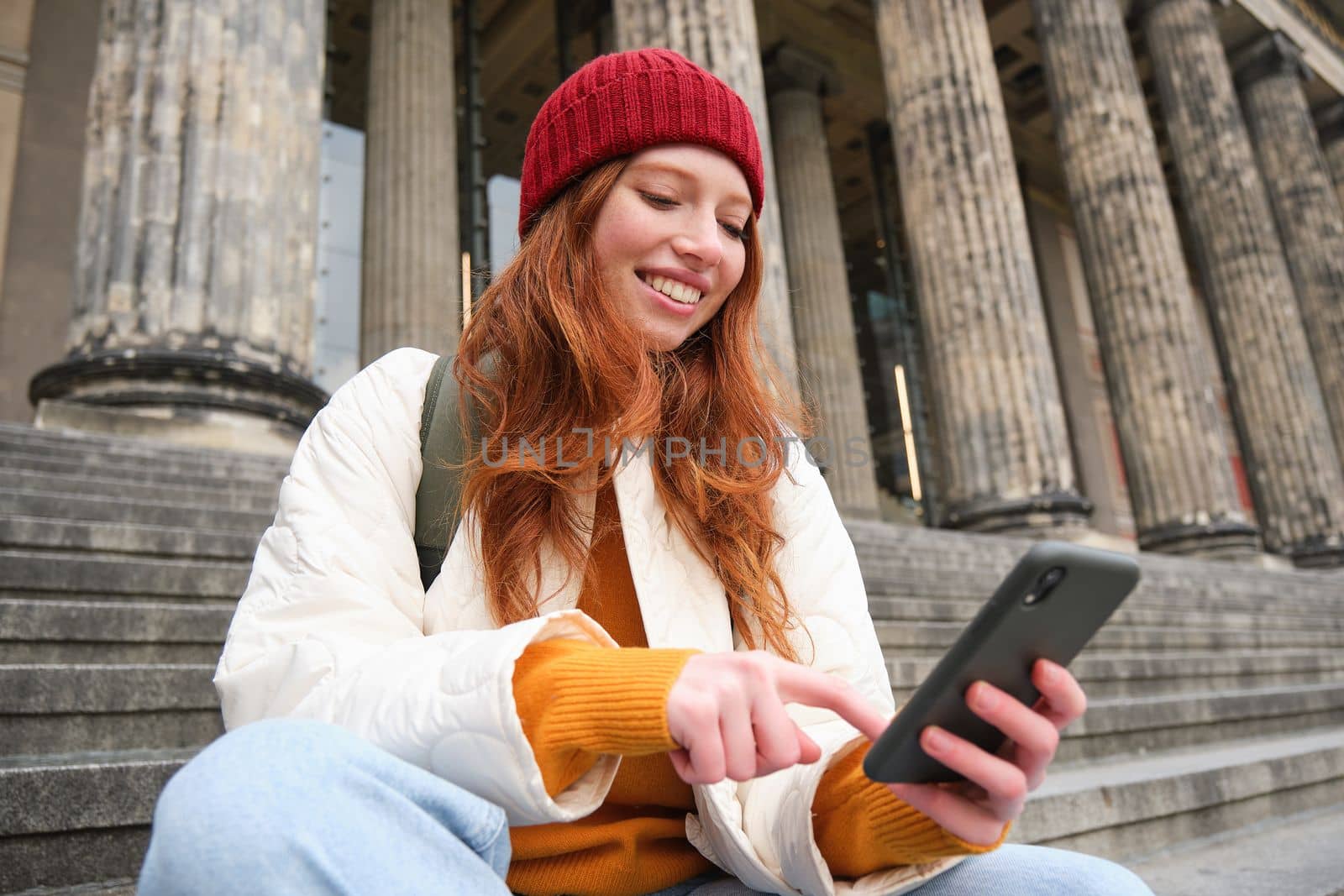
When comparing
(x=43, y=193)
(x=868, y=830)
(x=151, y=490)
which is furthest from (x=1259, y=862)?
(x=43, y=193)

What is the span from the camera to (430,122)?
10.8m

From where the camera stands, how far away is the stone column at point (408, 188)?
10.3 meters

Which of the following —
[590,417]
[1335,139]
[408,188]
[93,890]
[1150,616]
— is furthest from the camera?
[1335,139]

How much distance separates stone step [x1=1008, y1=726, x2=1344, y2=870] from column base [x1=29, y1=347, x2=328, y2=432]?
428cm

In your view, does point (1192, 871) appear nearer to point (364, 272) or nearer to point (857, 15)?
point (364, 272)

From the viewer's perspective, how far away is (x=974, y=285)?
9.59 meters

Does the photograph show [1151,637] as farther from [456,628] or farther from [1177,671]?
[456,628]

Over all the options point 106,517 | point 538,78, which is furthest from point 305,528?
point 538,78

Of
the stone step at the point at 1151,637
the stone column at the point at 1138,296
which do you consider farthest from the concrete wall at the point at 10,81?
the stone column at the point at 1138,296

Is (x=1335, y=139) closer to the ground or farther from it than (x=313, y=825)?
farther from it

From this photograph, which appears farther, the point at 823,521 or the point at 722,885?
the point at 823,521

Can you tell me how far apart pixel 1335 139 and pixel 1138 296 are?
35.2 ft

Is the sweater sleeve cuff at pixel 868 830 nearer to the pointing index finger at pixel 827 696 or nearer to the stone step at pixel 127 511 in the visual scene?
the pointing index finger at pixel 827 696

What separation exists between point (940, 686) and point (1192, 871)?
97.6 inches
